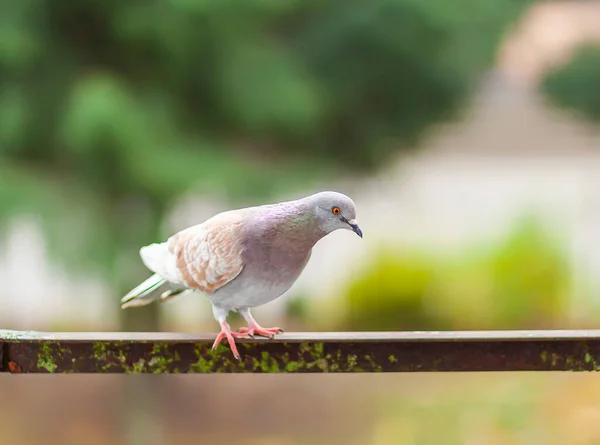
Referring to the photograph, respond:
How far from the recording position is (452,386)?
299 cm

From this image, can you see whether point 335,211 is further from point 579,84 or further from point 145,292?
point 579,84

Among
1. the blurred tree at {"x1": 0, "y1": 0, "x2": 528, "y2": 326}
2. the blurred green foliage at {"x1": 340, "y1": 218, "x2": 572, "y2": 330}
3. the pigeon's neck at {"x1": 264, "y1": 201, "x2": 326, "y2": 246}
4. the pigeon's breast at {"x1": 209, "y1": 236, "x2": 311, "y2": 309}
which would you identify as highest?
the blurred tree at {"x1": 0, "y1": 0, "x2": 528, "y2": 326}

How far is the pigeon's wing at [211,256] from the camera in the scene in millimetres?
1014

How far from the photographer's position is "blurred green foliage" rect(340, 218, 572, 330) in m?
3.12

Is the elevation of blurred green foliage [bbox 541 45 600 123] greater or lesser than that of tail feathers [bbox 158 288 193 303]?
greater

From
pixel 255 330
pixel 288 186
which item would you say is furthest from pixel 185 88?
pixel 255 330

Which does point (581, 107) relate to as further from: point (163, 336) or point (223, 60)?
point (163, 336)

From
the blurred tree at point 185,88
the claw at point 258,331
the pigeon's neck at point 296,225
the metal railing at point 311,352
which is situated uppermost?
the blurred tree at point 185,88

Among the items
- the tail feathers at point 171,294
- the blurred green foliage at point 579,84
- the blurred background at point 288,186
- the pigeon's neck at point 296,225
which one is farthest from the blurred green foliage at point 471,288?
the pigeon's neck at point 296,225

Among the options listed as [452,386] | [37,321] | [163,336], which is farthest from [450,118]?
[37,321]

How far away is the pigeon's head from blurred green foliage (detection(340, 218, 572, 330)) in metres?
2.20

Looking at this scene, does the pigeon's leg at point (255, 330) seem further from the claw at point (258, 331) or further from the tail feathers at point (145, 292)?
the tail feathers at point (145, 292)

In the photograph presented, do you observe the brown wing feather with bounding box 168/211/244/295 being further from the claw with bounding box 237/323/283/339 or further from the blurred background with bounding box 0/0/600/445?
the blurred background with bounding box 0/0/600/445

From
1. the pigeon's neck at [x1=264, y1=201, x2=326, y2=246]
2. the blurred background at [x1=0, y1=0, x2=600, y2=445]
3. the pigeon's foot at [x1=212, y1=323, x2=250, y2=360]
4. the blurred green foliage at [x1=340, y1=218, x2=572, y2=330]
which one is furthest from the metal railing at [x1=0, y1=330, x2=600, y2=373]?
the blurred green foliage at [x1=340, y1=218, x2=572, y2=330]
